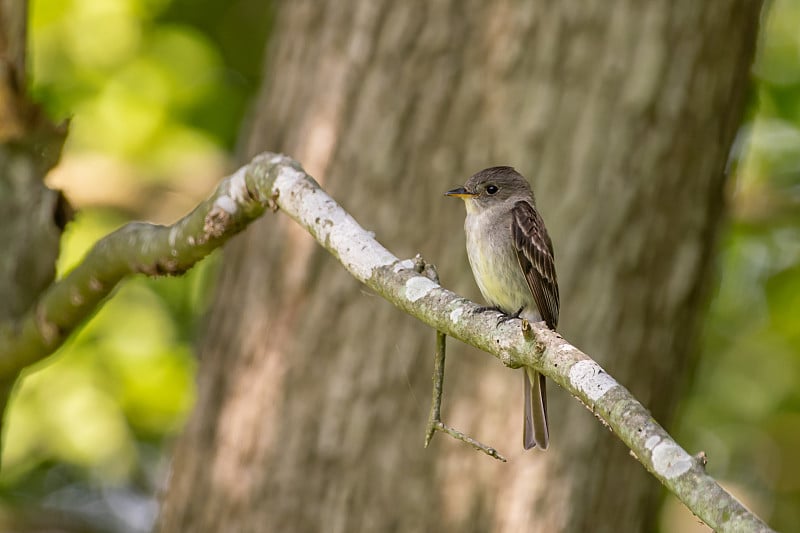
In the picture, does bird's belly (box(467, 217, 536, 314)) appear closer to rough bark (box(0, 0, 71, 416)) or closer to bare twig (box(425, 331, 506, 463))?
bare twig (box(425, 331, 506, 463))

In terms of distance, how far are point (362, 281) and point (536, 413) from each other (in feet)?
4.94

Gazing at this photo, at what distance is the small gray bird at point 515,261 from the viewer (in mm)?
4039

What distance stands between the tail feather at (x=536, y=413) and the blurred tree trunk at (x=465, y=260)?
0.74m

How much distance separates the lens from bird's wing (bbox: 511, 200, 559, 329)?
4047mm

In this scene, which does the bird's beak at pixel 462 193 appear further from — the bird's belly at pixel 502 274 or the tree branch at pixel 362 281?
the tree branch at pixel 362 281

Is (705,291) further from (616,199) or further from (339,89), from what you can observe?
(339,89)

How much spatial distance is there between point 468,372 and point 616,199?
3.53 feet

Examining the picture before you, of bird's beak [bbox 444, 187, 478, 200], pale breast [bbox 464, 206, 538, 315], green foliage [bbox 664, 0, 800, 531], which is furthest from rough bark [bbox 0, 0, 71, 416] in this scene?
green foliage [bbox 664, 0, 800, 531]

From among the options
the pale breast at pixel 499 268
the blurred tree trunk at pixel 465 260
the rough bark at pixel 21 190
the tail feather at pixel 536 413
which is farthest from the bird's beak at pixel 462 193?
the rough bark at pixel 21 190

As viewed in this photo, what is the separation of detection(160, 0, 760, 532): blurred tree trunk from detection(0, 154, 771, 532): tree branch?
1379 mm

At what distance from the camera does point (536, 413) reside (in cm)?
396

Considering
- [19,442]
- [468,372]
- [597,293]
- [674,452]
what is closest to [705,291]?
[597,293]

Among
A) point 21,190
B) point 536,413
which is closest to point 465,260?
point 536,413

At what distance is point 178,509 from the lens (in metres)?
5.08
